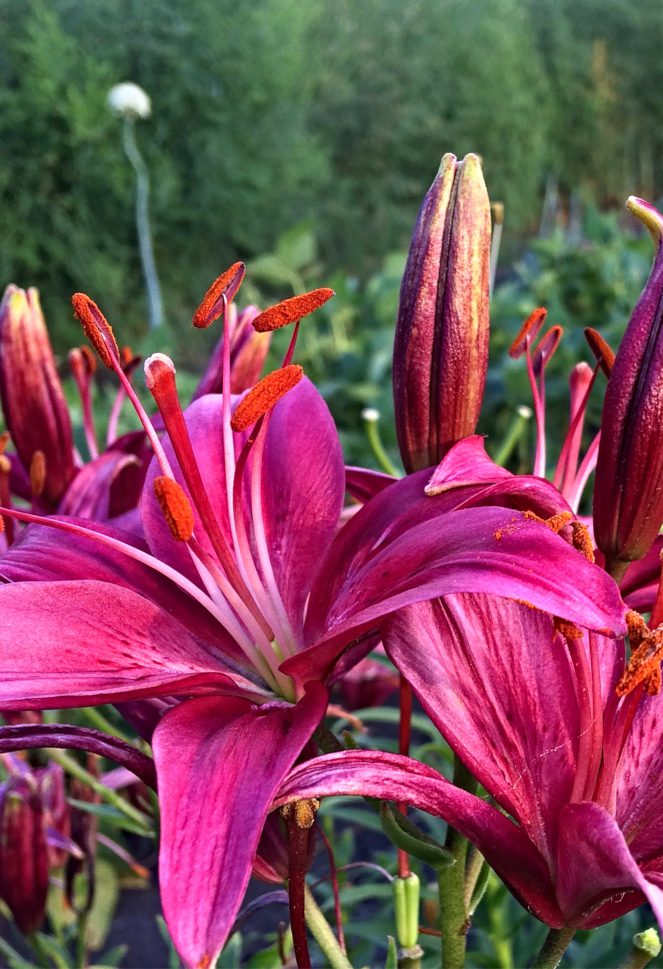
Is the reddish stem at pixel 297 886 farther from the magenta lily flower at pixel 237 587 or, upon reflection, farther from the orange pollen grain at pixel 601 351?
the orange pollen grain at pixel 601 351

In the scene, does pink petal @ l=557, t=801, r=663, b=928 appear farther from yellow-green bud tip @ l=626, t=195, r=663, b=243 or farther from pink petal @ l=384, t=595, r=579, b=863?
yellow-green bud tip @ l=626, t=195, r=663, b=243

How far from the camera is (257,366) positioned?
0.67 meters

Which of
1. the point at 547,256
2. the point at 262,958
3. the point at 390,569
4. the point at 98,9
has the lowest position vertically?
the point at 262,958

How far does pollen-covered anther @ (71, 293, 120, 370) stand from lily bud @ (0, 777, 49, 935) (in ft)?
1.65

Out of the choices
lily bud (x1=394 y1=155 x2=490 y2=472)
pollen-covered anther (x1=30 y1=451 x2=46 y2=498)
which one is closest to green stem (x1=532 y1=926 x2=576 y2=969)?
lily bud (x1=394 y1=155 x2=490 y2=472)

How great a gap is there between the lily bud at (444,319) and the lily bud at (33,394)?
35 centimetres

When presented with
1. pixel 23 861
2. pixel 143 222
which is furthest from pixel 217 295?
pixel 143 222

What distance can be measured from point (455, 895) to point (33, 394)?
0.49m

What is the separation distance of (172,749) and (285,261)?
9.68ft

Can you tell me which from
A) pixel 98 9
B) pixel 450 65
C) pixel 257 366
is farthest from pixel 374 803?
pixel 450 65

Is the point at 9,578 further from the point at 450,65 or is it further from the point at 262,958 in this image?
the point at 450,65

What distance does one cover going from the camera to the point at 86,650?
1.34ft

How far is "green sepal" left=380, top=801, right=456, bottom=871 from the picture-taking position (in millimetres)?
402

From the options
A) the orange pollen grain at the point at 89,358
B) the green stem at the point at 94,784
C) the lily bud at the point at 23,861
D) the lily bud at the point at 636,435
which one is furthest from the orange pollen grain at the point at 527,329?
the lily bud at the point at 23,861
